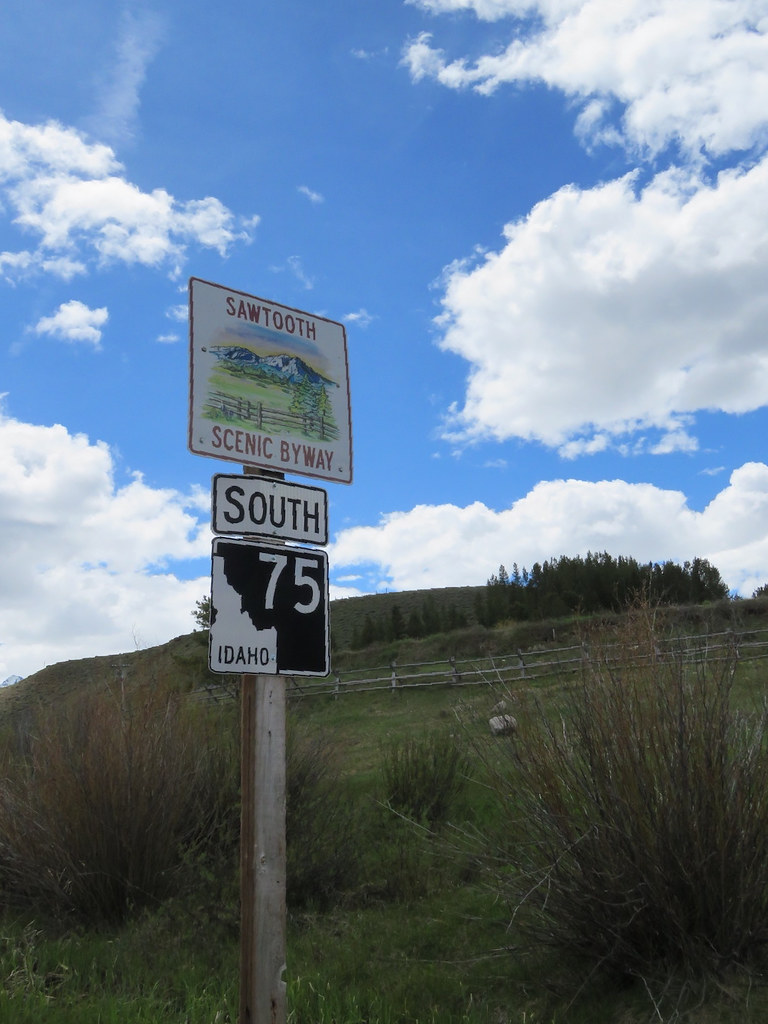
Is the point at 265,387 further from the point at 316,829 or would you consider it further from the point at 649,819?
the point at 316,829

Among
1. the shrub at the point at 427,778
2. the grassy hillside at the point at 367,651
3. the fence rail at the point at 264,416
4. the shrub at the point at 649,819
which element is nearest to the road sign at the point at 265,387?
the fence rail at the point at 264,416

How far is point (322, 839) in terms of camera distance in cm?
811

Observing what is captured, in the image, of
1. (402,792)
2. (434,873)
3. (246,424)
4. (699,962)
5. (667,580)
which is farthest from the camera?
(667,580)

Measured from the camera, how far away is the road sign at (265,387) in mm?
3910

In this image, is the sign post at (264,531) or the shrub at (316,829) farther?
the shrub at (316,829)

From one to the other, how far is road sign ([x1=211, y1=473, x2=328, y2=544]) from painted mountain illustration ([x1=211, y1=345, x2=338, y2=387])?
577 millimetres

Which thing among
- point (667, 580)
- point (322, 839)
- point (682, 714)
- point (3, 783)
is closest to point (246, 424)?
point (682, 714)

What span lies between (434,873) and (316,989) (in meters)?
3.14

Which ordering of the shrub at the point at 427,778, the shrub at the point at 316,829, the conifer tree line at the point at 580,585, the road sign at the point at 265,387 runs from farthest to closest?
the conifer tree line at the point at 580,585
the shrub at the point at 427,778
the shrub at the point at 316,829
the road sign at the point at 265,387

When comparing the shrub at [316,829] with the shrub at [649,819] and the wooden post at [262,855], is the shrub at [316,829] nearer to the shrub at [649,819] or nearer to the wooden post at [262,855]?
the shrub at [649,819]

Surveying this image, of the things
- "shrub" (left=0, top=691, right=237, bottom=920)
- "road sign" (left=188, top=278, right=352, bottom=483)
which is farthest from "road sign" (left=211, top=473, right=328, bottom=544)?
"shrub" (left=0, top=691, right=237, bottom=920)

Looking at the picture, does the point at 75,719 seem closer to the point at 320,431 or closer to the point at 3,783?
the point at 3,783

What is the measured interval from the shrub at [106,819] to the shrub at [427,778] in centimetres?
285

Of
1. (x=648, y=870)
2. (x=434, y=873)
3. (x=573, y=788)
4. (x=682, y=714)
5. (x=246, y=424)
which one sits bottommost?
(x=434, y=873)
